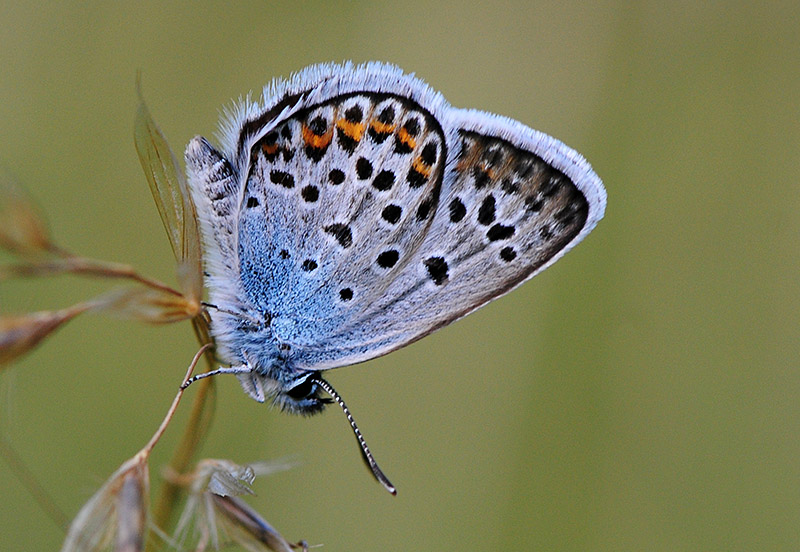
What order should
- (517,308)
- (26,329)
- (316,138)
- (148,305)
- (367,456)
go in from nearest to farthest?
(26,329) < (148,305) < (367,456) < (316,138) < (517,308)

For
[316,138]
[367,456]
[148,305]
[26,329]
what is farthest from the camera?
[316,138]

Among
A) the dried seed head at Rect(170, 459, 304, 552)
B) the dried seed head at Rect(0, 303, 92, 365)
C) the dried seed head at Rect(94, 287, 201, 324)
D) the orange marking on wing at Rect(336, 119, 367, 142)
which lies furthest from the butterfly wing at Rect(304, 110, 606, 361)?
the dried seed head at Rect(0, 303, 92, 365)

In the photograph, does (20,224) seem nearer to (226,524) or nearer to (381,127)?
(226,524)

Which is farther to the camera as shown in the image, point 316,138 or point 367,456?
point 316,138

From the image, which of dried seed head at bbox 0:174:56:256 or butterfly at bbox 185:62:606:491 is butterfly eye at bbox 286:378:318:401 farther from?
dried seed head at bbox 0:174:56:256

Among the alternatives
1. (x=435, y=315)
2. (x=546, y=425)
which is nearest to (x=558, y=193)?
(x=435, y=315)

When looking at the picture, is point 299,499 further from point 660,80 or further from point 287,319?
point 660,80

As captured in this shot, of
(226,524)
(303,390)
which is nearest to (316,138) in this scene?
(303,390)
